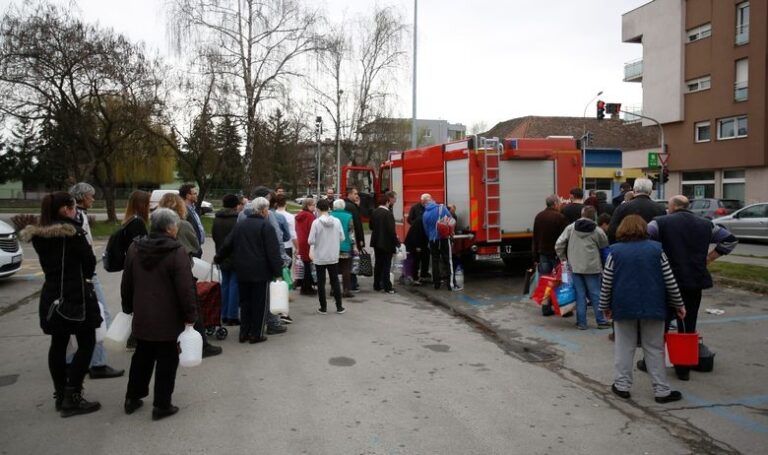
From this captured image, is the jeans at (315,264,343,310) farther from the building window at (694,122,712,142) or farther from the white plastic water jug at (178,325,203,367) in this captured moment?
the building window at (694,122,712,142)

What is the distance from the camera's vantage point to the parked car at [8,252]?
1177 centimetres

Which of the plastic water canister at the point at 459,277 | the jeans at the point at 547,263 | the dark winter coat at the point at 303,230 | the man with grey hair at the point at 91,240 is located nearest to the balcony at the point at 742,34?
the plastic water canister at the point at 459,277

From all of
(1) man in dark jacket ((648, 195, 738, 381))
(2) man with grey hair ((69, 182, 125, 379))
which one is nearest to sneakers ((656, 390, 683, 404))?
(1) man in dark jacket ((648, 195, 738, 381))

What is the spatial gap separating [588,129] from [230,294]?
52.2 m

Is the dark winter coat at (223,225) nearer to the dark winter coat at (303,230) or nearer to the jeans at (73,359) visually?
the dark winter coat at (303,230)

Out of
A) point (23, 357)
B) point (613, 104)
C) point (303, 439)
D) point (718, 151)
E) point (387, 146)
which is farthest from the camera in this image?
point (387, 146)

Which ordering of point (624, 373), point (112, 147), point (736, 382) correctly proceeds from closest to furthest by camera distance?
point (624, 373), point (736, 382), point (112, 147)

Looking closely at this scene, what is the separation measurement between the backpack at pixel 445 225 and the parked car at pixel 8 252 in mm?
8275

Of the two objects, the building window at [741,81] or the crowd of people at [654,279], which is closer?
the crowd of people at [654,279]

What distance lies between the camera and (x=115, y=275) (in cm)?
1415

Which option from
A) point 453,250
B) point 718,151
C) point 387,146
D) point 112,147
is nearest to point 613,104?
point 718,151

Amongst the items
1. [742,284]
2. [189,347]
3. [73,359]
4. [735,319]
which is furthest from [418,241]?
[73,359]

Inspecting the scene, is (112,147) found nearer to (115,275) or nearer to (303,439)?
(115,275)

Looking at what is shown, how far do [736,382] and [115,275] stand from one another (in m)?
12.7
